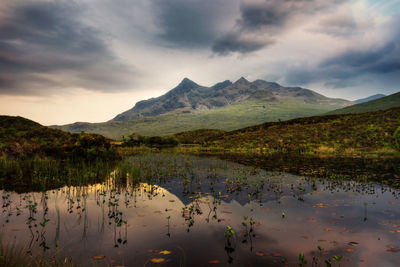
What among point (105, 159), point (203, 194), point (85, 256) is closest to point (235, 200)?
point (203, 194)

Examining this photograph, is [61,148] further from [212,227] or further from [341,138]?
[341,138]

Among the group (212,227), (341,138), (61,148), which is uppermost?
(61,148)

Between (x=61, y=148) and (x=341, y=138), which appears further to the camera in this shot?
(x=341, y=138)

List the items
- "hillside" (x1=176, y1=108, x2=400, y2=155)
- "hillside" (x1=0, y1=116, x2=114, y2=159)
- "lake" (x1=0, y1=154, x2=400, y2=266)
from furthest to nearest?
1. "hillside" (x1=176, y1=108, x2=400, y2=155)
2. "hillside" (x1=0, y1=116, x2=114, y2=159)
3. "lake" (x1=0, y1=154, x2=400, y2=266)

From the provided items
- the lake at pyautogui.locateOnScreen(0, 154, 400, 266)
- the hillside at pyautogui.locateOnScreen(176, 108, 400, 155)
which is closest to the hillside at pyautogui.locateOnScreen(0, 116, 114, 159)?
the lake at pyautogui.locateOnScreen(0, 154, 400, 266)

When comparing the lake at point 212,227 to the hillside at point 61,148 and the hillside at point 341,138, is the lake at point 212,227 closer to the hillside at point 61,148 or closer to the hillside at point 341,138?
the hillside at point 61,148

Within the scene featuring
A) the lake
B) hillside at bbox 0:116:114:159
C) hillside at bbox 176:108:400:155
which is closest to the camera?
the lake

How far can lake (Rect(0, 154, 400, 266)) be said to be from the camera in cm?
548

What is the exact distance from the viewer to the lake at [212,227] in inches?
Answer: 216

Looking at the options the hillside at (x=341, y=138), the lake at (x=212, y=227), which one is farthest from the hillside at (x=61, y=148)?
the hillside at (x=341, y=138)

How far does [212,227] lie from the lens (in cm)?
742

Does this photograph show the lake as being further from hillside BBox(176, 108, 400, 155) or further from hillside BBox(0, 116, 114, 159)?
hillside BBox(176, 108, 400, 155)

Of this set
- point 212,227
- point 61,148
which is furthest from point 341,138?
point 61,148

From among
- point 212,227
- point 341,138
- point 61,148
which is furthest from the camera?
point 341,138
